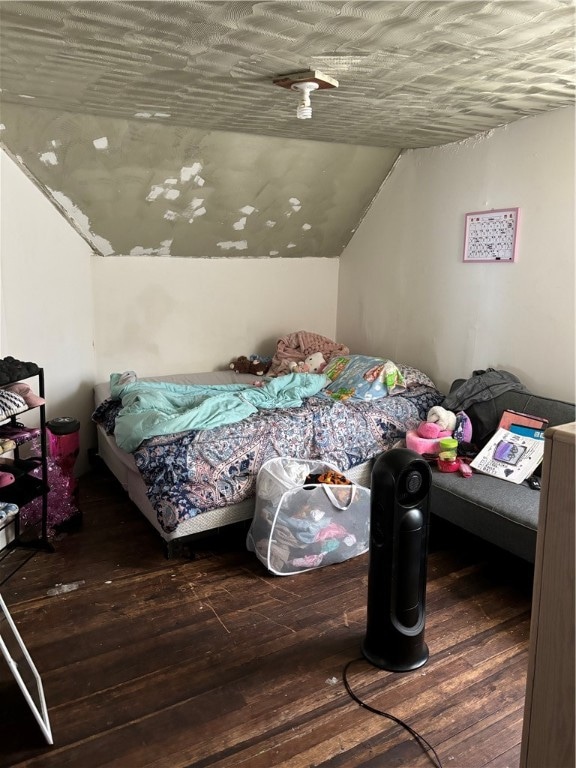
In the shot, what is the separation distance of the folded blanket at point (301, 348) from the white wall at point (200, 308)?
0.26 m

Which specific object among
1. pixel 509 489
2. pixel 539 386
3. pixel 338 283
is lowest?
pixel 509 489

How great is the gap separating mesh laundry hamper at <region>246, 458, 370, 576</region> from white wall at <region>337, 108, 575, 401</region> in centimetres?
131

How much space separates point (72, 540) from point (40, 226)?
176 centimetres

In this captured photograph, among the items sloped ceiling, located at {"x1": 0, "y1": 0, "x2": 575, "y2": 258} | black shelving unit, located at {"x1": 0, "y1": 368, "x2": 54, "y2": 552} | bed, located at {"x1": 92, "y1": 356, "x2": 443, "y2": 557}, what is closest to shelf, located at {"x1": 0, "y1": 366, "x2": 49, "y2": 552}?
black shelving unit, located at {"x1": 0, "y1": 368, "x2": 54, "y2": 552}

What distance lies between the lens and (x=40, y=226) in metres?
3.34

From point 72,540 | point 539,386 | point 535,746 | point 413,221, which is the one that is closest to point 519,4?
point 535,746

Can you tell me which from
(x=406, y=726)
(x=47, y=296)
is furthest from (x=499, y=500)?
(x=47, y=296)

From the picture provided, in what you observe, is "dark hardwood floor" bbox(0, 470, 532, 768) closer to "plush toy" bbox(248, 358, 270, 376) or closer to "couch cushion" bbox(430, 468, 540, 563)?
"couch cushion" bbox(430, 468, 540, 563)

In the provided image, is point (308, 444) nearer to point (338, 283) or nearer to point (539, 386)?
point (539, 386)

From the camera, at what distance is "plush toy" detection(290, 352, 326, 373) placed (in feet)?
13.5

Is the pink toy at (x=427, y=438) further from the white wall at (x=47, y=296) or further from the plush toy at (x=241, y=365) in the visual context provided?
the white wall at (x=47, y=296)

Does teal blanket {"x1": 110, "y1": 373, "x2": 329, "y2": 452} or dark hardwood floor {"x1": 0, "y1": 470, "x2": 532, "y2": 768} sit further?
teal blanket {"x1": 110, "y1": 373, "x2": 329, "y2": 452}

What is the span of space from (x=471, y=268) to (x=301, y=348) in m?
1.36

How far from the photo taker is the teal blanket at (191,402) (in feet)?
9.64
